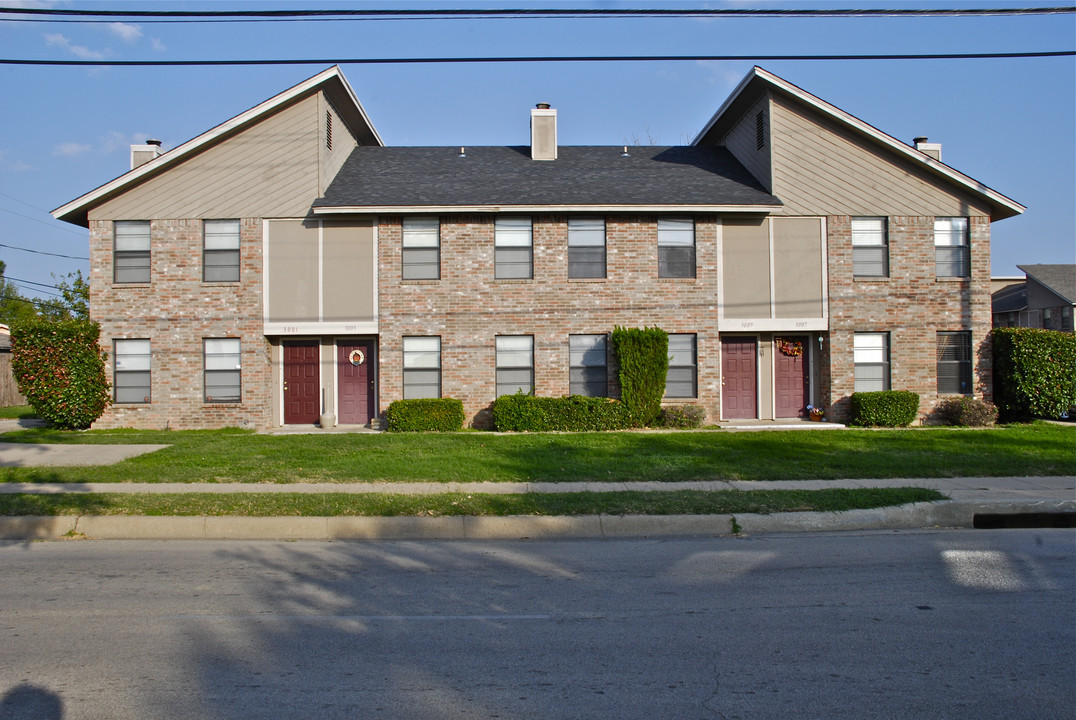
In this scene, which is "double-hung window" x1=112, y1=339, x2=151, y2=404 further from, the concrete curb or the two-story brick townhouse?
the concrete curb

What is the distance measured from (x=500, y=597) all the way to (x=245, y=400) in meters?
14.4

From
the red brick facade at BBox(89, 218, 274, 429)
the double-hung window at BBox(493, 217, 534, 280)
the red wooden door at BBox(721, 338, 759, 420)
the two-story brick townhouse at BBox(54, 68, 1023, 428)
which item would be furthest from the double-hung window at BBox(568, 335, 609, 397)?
the red brick facade at BBox(89, 218, 274, 429)

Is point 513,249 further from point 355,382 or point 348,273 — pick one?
point 355,382

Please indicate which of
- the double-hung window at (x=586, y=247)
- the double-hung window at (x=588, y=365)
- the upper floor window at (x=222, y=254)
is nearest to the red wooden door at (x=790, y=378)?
the double-hung window at (x=588, y=365)

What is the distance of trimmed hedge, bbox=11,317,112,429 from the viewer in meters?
18.1

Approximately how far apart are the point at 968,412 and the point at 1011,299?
29.8 m

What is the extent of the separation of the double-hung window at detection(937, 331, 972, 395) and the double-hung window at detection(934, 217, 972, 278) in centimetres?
161

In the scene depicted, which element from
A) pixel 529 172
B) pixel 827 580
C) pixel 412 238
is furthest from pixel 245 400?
pixel 827 580

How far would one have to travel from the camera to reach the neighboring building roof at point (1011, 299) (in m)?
41.7

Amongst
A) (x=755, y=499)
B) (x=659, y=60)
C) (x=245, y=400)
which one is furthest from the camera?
(x=245, y=400)

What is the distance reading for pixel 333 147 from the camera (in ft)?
67.2

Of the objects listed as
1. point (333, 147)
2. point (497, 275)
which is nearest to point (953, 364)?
point (497, 275)

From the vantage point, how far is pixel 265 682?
457 centimetres

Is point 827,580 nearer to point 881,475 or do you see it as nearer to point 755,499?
point 755,499
